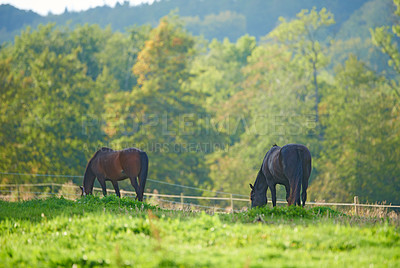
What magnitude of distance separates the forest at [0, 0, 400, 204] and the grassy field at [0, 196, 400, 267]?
25898mm

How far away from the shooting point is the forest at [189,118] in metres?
35.2

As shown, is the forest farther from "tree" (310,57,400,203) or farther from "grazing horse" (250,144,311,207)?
"grazing horse" (250,144,311,207)

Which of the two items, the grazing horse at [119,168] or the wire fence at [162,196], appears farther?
the wire fence at [162,196]

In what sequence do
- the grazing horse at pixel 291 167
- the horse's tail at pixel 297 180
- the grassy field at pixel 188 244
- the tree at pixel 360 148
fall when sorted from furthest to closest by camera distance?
the tree at pixel 360 148 → the grazing horse at pixel 291 167 → the horse's tail at pixel 297 180 → the grassy field at pixel 188 244

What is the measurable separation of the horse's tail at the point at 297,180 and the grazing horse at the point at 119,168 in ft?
19.1

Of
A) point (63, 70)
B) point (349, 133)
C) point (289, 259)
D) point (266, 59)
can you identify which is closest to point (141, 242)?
point (289, 259)

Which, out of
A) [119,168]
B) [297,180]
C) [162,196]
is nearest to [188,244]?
[297,180]

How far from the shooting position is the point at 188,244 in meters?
7.22

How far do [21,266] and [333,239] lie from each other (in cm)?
465

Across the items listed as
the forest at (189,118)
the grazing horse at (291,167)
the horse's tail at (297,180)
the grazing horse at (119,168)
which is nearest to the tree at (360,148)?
the forest at (189,118)

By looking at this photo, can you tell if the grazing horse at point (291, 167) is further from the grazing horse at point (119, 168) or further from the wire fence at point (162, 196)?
the grazing horse at point (119, 168)

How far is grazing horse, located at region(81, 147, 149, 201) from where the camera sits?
16281 millimetres

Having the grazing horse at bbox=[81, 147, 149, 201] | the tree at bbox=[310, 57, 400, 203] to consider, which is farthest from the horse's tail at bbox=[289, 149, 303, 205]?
the tree at bbox=[310, 57, 400, 203]

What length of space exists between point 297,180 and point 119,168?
7141 millimetres
